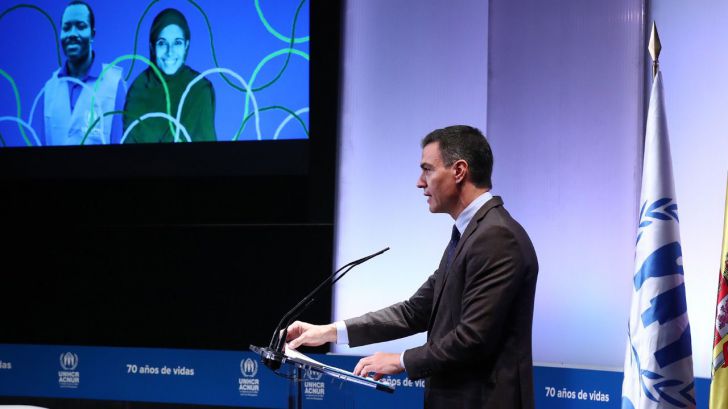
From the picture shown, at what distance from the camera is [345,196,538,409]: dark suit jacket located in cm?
265

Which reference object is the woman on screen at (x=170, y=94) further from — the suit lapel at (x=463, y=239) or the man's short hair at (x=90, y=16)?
the suit lapel at (x=463, y=239)

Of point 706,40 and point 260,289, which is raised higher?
point 706,40

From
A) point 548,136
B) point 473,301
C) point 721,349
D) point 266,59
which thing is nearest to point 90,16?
point 266,59

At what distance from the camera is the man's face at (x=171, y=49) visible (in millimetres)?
5352

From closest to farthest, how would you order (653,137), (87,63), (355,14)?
1. (653,137)
2. (355,14)
3. (87,63)

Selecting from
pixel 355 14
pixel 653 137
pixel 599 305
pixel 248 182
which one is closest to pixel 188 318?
pixel 248 182

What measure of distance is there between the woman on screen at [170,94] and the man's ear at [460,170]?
105 inches

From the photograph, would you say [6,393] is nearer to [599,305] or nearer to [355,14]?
[355,14]

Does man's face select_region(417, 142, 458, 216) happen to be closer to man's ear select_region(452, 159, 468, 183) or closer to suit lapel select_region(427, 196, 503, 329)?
man's ear select_region(452, 159, 468, 183)

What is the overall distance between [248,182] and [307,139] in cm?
45

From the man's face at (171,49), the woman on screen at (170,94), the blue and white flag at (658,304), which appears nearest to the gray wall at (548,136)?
the blue and white flag at (658,304)

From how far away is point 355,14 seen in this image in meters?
5.09

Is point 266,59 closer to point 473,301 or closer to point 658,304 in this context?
point 658,304

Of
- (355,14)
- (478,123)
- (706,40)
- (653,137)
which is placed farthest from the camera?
(355,14)
